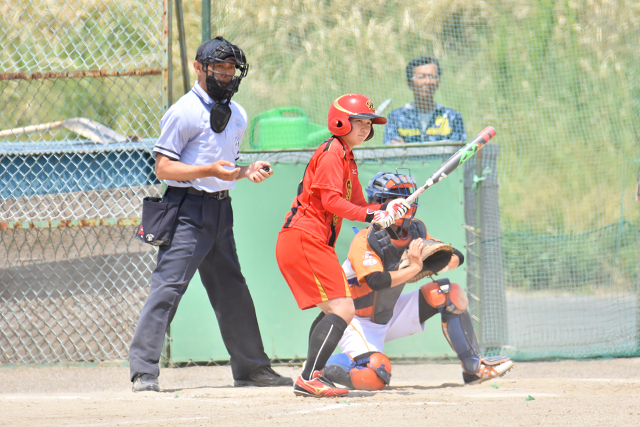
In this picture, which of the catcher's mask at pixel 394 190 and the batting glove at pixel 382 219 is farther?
the catcher's mask at pixel 394 190

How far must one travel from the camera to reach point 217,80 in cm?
376

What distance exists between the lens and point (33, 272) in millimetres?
4918

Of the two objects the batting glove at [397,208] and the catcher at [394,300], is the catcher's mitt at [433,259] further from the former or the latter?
the batting glove at [397,208]

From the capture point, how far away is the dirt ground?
9.04 feet

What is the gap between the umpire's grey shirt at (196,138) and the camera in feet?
11.9

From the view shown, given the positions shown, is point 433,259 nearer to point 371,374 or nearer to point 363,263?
point 363,263

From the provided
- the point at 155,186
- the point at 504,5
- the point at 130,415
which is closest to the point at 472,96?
the point at 504,5

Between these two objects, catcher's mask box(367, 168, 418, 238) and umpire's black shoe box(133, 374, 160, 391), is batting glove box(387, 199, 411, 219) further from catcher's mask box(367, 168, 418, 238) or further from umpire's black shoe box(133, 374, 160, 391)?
umpire's black shoe box(133, 374, 160, 391)

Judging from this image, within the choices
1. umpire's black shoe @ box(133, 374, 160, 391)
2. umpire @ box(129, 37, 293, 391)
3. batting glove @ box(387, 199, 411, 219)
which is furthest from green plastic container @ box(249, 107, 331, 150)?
umpire's black shoe @ box(133, 374, 160, 391)

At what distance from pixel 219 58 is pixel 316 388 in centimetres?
183

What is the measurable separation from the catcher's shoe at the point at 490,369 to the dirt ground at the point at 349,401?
0.20ft

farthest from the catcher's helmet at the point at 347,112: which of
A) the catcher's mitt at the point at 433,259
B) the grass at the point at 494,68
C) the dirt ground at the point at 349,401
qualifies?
the grass at the point at 494,68

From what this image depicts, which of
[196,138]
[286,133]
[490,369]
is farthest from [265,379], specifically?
[286,133]

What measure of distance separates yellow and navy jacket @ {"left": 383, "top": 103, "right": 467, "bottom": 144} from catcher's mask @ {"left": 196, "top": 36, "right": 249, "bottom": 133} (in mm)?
1747
